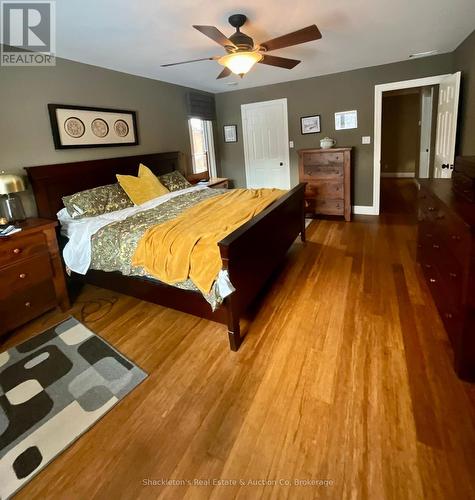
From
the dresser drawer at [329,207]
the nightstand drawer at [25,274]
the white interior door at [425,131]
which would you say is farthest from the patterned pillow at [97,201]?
the white interior door at [425,131]

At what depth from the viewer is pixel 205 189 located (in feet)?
13.1

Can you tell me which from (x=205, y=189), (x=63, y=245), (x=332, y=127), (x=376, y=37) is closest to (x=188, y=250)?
(x=63, y=245)

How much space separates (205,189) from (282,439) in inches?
124

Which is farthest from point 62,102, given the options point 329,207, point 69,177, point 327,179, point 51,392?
point 329,207

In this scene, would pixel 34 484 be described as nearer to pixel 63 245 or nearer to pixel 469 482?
pixel 469 482

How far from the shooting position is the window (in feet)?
17.4

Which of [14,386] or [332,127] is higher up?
[332,127]

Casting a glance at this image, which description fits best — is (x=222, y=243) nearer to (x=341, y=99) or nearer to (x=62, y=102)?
(x=62, y=102)

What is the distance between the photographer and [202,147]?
564 centimetres

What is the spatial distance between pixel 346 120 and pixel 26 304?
4.99 meters

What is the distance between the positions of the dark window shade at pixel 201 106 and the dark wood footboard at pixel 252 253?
270 cm

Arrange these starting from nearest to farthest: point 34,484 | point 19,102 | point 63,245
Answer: point 34,484
point 19,102
point 63,245

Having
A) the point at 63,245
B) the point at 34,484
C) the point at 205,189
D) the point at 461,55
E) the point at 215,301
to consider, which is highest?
the point at 461,55

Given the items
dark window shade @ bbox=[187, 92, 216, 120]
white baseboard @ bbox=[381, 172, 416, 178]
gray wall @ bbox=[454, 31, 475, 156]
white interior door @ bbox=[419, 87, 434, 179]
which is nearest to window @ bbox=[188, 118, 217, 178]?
dark window shade @ bbox=[187, 92, 216, 120]
